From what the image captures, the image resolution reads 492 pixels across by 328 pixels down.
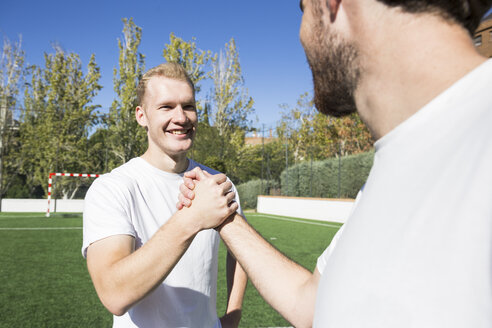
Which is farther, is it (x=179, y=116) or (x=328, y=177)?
(x=328, y=177)

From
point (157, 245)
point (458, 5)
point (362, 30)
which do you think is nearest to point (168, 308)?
point (157, 245)

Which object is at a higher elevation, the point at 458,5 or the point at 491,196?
the point at 458,5

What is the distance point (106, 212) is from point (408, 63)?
4.61 ft

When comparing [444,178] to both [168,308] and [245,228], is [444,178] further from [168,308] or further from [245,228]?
[168,308]

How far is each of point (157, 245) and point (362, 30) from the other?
1013 mm

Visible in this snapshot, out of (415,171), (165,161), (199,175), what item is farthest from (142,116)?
(415,171)

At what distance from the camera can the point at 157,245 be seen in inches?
57.9

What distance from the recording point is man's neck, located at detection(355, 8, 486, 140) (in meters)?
0.82

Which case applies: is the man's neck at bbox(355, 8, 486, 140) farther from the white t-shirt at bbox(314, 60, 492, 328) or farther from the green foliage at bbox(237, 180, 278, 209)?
the green foliage at bbox(237, 180, 278, 209)

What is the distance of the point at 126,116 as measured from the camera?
86.4 feet

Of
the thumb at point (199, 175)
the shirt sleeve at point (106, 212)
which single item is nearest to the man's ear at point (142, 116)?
the shirt sleeve at point (106, 212)

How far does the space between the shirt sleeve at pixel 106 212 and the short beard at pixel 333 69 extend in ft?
3.42

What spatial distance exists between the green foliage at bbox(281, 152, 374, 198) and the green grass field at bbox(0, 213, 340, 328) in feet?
22.0

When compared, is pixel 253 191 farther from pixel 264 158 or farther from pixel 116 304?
pixel 116 304
